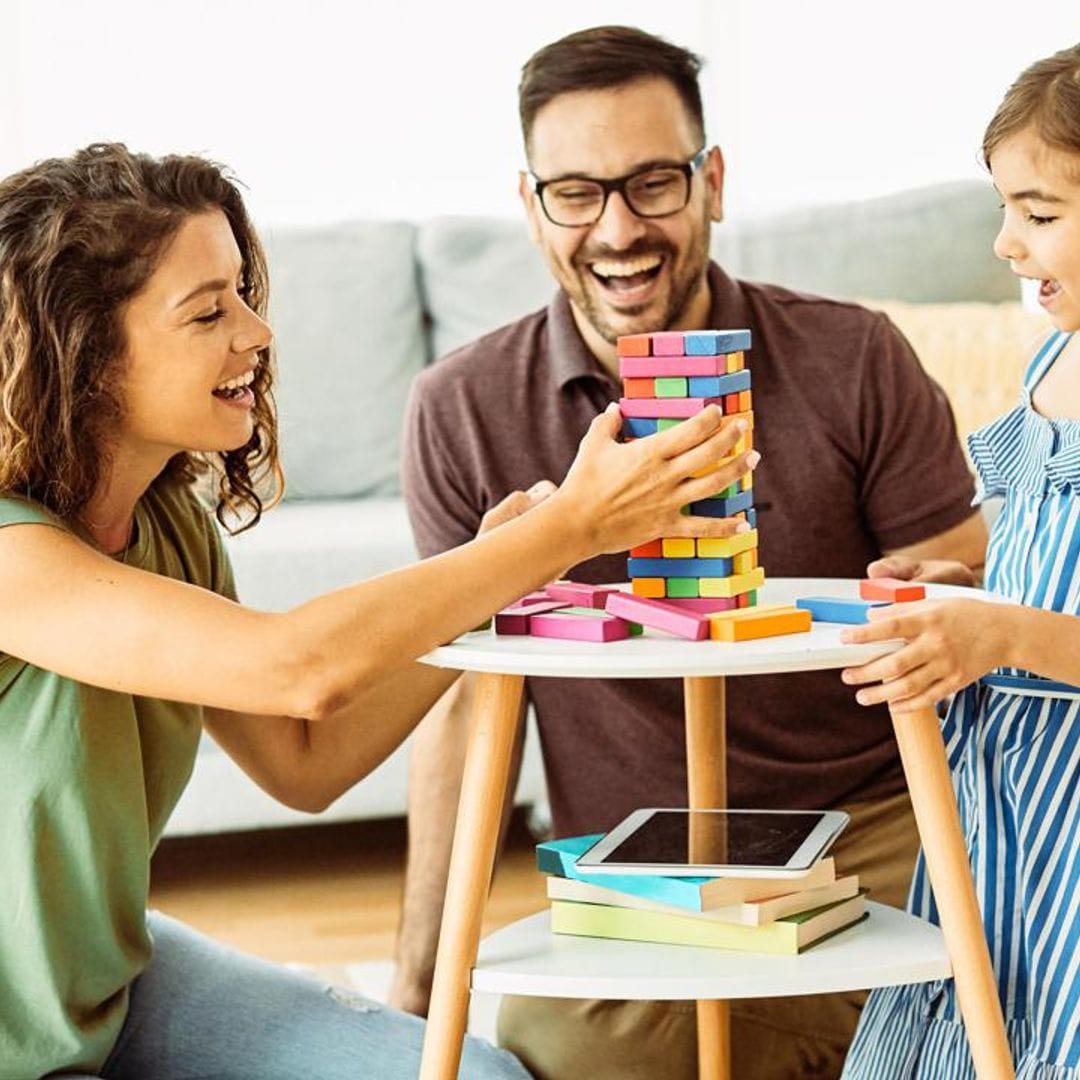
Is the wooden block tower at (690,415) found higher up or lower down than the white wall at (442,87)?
lower down

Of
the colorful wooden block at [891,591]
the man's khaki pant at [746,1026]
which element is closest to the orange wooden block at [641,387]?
the colorful wooden block at [891,591]

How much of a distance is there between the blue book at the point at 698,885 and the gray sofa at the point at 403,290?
1.44 m

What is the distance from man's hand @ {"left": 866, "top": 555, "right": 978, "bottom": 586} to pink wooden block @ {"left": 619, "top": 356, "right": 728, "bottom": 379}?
0.30 m

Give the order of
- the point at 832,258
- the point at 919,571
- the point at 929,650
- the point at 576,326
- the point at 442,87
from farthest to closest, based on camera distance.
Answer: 1. the point at 442,87
2. the point at 832,258
3. the point at 576,326
4. the point at 919,571
5. the point at 929,650

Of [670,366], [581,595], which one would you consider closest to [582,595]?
[581,595]

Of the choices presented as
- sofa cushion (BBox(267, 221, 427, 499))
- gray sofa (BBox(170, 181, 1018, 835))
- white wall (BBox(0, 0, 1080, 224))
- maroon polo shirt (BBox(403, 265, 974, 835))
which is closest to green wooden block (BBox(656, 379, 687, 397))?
maroon polo shirt (BBox(403, 265, 974, 835))

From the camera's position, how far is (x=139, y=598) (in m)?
1.43

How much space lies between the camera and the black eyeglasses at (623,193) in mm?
2051

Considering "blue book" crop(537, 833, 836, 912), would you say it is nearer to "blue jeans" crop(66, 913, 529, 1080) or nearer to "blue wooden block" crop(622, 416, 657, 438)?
"blue jeans" crop(66, 913, 529, 1080)

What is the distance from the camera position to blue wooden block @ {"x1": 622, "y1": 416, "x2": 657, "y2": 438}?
59.1 inches

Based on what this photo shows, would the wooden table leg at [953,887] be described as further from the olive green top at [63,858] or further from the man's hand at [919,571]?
the olive green top at [63,858]

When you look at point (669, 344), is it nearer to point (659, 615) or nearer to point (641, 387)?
point (641, 387)

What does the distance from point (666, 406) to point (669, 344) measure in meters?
0.05

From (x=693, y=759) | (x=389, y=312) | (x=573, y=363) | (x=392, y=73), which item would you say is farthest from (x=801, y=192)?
(x=693, y=759)
